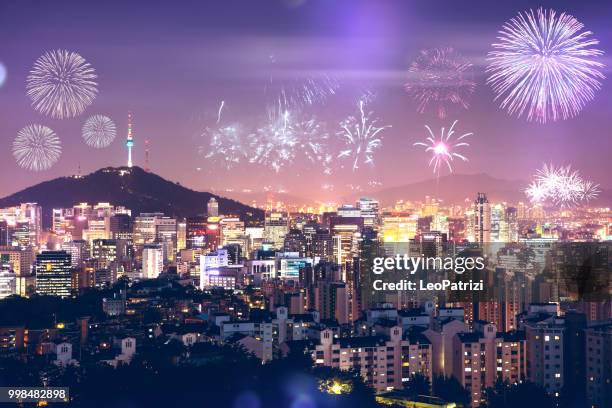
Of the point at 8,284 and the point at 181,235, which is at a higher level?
the point at 181,235

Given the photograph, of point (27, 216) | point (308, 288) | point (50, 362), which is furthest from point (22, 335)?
point (27, 216)

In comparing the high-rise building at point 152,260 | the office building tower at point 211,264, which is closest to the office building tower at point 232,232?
the high-rise building at point 152,260

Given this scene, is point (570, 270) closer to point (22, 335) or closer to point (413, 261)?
point (413, 261)

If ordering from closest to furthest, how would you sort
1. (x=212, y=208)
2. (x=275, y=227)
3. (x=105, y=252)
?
(x=105, y=252), (x=275, y=227), (x=212, y=208)

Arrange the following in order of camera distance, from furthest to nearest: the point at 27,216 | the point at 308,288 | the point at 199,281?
the point at 27,216 < the point at 199,281 < the point at 308,288

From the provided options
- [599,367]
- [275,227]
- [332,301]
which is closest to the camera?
[599,367]

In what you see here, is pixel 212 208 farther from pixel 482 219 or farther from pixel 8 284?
pixel 8 284

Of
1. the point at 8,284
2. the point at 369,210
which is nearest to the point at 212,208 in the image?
the point at 369,210
